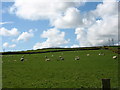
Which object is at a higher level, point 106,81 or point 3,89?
point 106,81

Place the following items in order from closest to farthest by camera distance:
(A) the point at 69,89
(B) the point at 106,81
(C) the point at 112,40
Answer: (B) the point at 106,81, (A) the point at 69,89, (C) the point at 112,40

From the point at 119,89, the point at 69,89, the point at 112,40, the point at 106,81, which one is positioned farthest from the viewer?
the point at 112,40

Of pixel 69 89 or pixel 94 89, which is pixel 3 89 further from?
pixel 94 89

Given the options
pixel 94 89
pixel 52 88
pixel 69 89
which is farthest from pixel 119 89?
pixel 52 88

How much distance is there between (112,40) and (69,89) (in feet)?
607

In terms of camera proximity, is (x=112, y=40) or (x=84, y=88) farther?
(x=112, y=40)

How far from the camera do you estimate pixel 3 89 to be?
19.8 metres

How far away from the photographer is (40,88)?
65.1 feet

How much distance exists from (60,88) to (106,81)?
923 centimetres

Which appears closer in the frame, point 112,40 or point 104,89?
point 104,89

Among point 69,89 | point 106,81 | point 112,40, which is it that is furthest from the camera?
point 112,40

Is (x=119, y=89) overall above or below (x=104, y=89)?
below

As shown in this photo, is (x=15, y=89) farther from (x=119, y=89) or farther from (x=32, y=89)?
(x=119, y=89)

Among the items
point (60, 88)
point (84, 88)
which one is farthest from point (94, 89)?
point (60, 88)
